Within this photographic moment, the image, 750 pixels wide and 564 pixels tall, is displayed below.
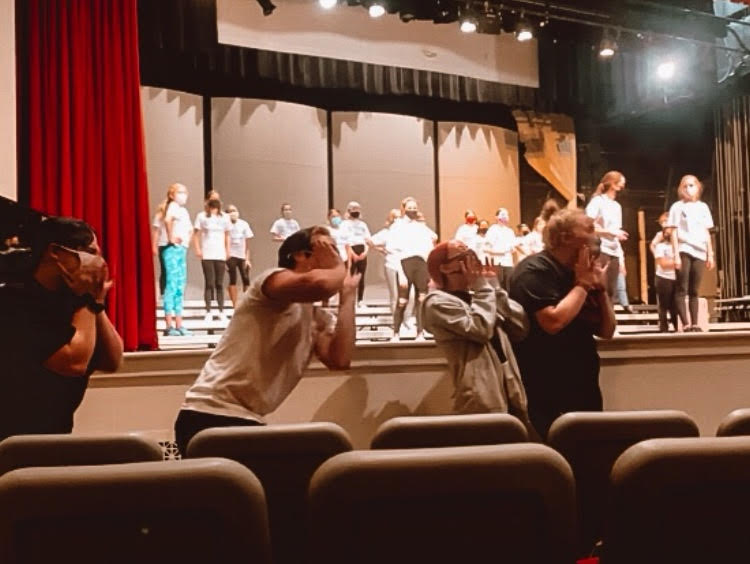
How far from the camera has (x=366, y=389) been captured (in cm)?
367

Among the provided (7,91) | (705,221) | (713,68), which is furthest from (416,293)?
(713,68)

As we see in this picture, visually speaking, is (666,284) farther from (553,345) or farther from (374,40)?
(374,40)

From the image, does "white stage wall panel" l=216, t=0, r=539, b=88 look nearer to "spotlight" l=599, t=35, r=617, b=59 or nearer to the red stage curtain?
"spotlight" l=599, t=35, r=617, b=59

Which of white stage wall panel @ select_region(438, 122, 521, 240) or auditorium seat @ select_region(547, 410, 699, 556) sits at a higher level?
white stage wall panel @ select_region(438, 122, 521, 240)

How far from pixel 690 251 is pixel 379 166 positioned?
6372 millimetres

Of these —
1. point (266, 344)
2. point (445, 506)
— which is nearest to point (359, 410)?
point (266, 344)

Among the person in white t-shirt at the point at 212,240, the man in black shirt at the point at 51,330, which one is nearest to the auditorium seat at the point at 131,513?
the man in black shirt at the point at 51,330

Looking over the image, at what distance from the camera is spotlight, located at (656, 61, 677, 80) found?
11875mm

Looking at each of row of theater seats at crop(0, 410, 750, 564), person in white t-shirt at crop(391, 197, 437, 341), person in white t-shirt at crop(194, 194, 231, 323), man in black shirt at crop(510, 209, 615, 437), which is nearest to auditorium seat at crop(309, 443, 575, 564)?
row of theater seats at crop(0, 410, 750, 564)

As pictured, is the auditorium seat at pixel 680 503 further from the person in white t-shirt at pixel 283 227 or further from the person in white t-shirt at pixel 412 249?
the person in white t-shirt at pixel 283 227

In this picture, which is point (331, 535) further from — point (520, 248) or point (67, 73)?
point (520, 248)

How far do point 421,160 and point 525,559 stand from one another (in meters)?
12.0

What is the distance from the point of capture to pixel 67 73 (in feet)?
15.3

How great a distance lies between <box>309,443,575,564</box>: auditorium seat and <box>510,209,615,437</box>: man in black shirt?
5.26 feet
